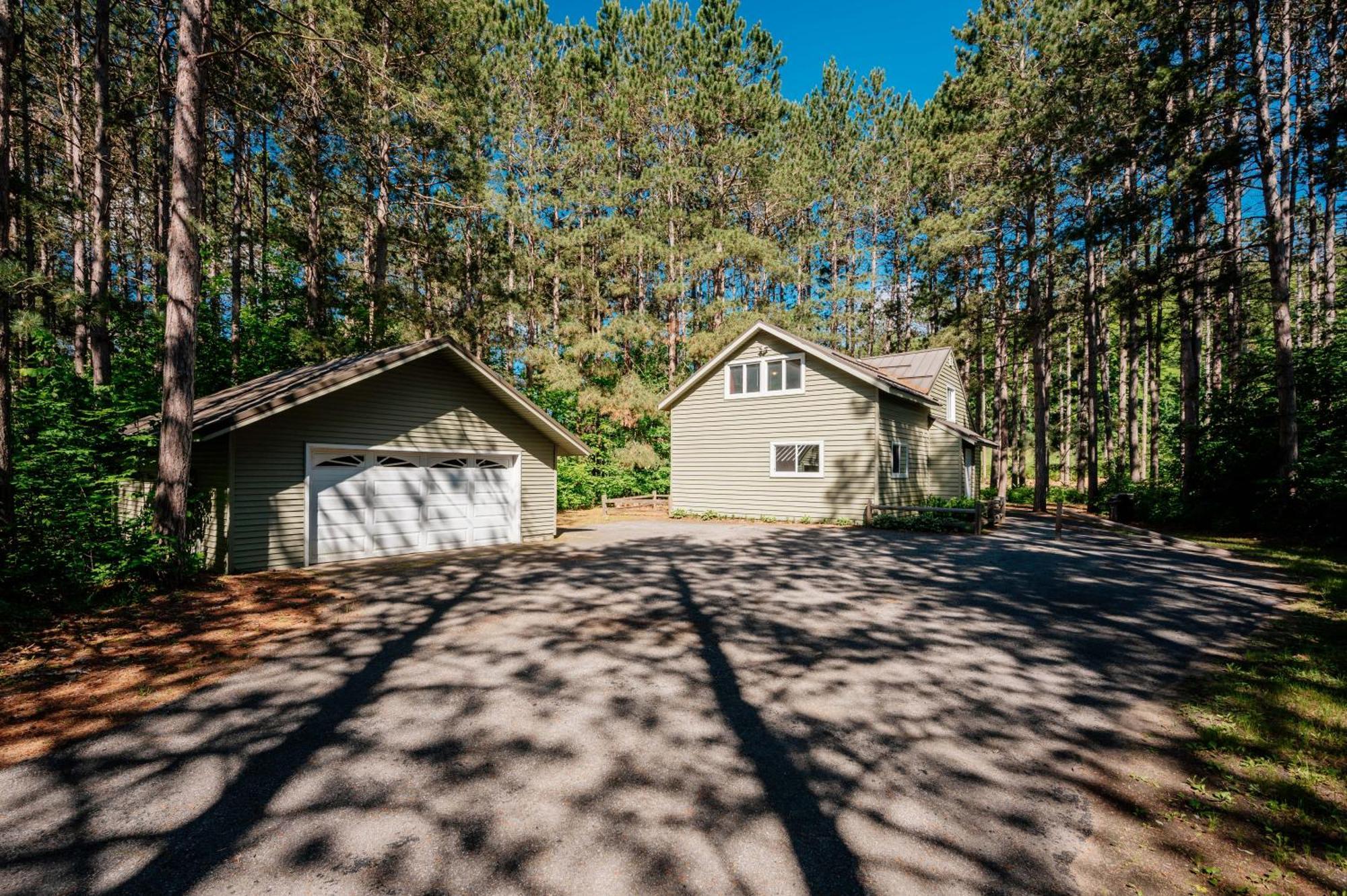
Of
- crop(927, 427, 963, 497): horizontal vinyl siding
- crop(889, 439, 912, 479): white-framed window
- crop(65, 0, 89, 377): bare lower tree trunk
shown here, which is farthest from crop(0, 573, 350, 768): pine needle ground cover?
crop(927, 427, 963, 497): horizontal vinyl siding

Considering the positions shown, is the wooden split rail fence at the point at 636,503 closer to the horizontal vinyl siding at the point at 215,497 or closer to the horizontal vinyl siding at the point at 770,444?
the horizontal vinyl siding at the point at 770,444

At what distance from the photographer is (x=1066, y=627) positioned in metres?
6.22

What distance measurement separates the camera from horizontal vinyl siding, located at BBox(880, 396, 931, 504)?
16828 millimetres

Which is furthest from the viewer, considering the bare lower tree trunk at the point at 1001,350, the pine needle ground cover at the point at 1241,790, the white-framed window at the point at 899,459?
the bare lower tree trunk at the point at 1001,350

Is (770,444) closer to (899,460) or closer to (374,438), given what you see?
(899,460)

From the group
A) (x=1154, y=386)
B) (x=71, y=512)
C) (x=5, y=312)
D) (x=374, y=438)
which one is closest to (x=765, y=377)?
(x=374, y=438)

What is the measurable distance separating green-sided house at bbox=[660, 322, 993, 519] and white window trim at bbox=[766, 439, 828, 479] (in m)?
0.03

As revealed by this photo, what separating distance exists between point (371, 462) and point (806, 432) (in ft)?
42.1

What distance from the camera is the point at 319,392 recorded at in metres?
9.53

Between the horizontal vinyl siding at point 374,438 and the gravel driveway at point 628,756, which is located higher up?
the horizontal vinyl siding at point 374,438

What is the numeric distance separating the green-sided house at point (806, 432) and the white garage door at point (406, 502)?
857 cm

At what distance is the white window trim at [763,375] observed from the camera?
17953 mm

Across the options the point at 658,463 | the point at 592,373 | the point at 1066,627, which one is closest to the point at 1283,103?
the point at 1066,627

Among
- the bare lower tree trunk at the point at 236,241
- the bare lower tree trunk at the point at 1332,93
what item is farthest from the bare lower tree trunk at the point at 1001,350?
the bare lower tree trunk at the point at 236,241
